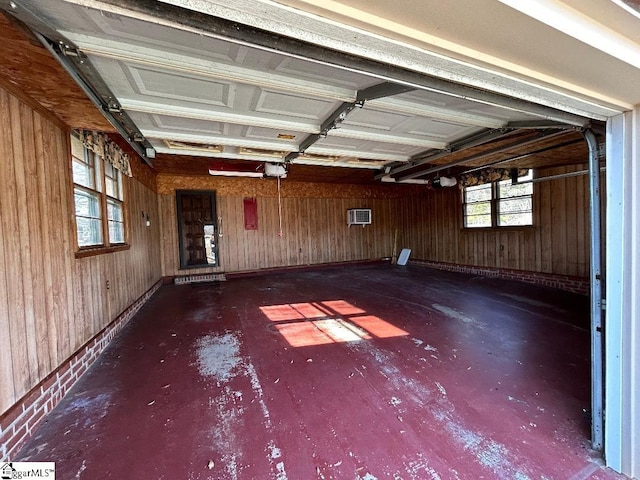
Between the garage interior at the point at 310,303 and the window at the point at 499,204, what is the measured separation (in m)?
1.46

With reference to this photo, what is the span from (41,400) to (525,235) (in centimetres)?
731

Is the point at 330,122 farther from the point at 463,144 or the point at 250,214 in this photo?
the point at 250,214

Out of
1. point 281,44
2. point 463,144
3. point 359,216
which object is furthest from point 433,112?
point 359,216

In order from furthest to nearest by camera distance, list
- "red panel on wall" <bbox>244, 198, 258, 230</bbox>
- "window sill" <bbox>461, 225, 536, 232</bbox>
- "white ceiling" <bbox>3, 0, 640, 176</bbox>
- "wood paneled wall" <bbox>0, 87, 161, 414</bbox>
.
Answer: "red panel on wall" <bbox>244, 198, 258, 230</bbox>, "window sill" <bbox>461, 225, 536, 232</bbox>, "wood paneled wall" <bbox>0, 87, 161, 414</bbox>, "white ceiling" <bbox>3, 0, 640, 176</bbox>

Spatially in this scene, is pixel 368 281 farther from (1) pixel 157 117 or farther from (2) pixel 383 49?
(2) pixel 383 49

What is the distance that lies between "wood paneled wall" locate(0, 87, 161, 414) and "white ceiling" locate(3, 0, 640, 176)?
0.65 meters

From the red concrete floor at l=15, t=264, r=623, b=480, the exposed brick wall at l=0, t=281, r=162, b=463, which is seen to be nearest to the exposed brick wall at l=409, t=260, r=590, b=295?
the red concrete floor at l=15, t=264, r=623, b=480

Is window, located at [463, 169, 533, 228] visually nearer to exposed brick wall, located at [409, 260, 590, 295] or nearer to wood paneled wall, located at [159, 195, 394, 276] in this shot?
exposed brick wall, located at [409, 260, 590, 295]

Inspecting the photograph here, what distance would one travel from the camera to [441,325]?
338 centimetres

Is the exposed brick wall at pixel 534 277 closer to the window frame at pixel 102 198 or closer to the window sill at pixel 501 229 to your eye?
the window sill at pixel 501 229

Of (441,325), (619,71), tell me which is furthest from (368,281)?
(619,71)

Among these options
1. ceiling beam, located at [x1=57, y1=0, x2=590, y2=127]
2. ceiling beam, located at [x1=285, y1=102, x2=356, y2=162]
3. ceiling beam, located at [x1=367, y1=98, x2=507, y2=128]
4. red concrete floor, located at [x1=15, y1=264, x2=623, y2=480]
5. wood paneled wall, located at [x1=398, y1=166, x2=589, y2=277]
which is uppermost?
ceiling beam, located at [x1=285, y1=102, x2=356, y2=162]

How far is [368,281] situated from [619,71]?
18.2 ft

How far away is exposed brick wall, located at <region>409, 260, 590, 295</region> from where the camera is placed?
4.81m
